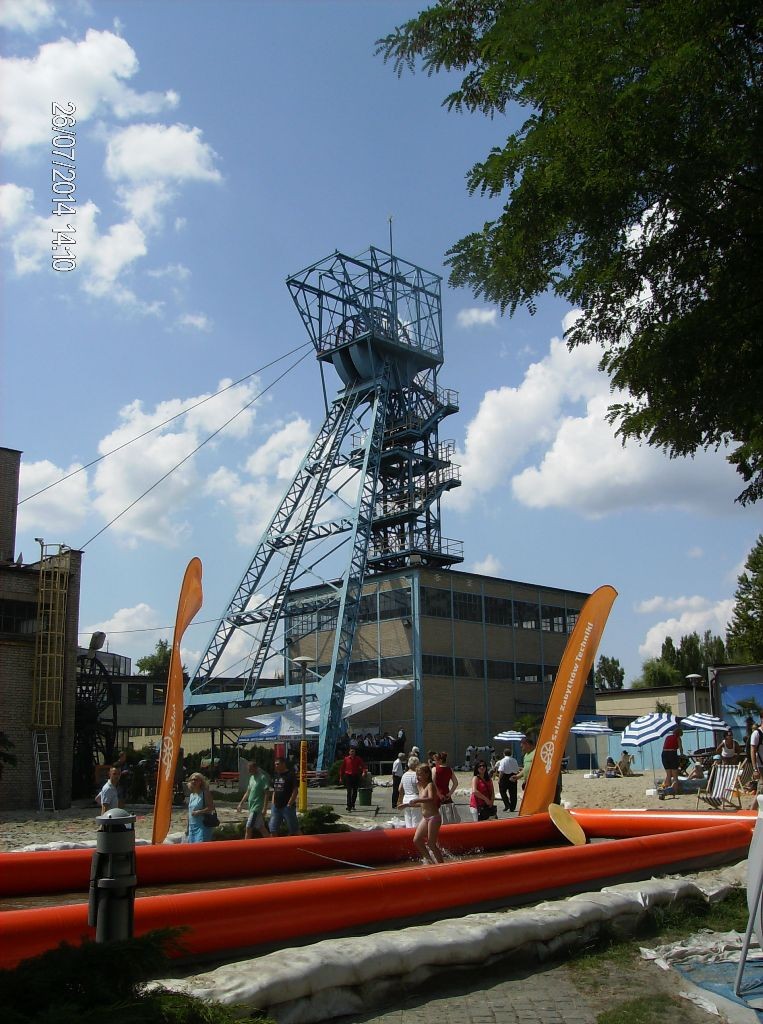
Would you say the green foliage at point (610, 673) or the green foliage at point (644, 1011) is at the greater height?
the green foliage at point (610, 673)

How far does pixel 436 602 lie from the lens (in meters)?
44.2

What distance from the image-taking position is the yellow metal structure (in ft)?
85.4

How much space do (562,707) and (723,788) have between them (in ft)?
20.7

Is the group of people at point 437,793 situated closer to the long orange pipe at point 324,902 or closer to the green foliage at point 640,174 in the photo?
the long orange pipe at point 324,902

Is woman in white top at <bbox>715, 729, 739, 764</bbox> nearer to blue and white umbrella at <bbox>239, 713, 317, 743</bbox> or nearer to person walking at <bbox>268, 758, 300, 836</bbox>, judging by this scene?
person walking at <bbox>268, 758, 300, 836</bbox>

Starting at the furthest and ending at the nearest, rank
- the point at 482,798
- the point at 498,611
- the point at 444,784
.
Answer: the point at 498,611
the point at 482,798
the point at 444,784

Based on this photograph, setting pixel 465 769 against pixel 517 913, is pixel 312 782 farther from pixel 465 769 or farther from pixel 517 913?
pixel 517 913

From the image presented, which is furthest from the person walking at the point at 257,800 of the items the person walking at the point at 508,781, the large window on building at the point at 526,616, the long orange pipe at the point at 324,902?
the large window on building at the point at 526,616

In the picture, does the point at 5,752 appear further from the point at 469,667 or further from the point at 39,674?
the point at 469,667

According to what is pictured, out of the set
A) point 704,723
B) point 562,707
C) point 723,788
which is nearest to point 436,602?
point 704,723

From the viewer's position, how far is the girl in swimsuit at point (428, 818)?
1225 cm

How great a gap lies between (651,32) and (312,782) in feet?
98.3

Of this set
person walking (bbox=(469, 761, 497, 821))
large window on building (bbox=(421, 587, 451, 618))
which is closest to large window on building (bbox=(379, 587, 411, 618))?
large window on building (bbox=(421, 587, 451, 618))

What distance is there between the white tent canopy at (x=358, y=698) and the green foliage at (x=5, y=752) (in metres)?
12.6
